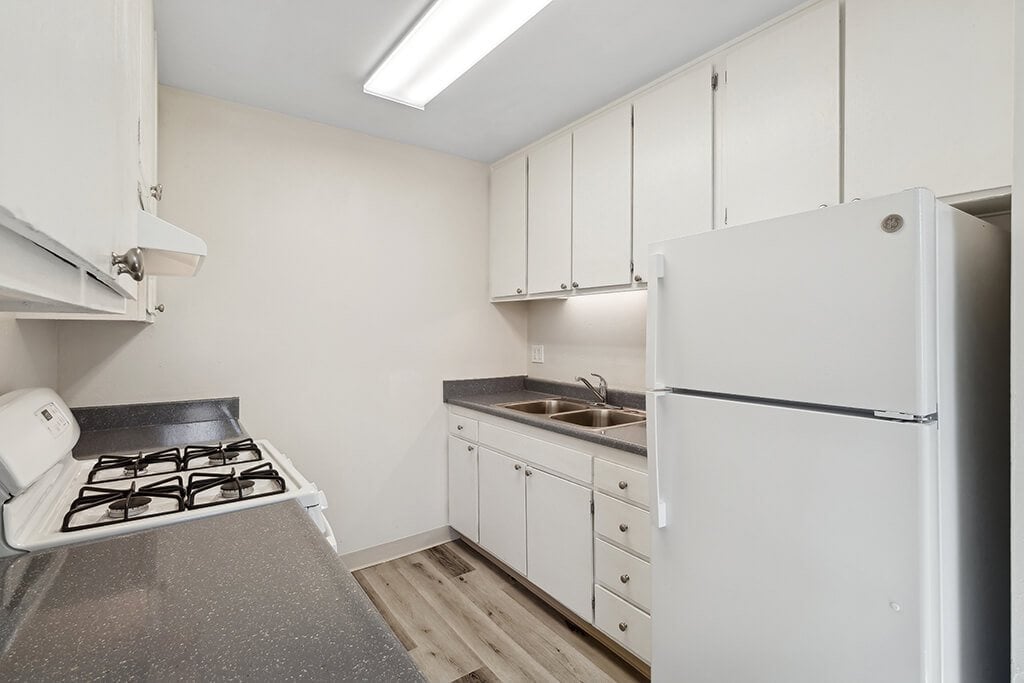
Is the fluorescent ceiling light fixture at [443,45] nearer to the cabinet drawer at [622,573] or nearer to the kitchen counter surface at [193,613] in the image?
the kitchen counter surface at [193,613]

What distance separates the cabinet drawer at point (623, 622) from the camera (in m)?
1.76

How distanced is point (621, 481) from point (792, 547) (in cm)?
71

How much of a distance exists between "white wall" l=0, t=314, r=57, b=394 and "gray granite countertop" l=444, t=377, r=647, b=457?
176 cm

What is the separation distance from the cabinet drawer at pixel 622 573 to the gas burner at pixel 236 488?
1.30 m

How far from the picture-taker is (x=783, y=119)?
1.62 metres

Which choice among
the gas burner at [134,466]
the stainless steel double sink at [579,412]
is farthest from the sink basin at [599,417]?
the gas burner at [134,466]

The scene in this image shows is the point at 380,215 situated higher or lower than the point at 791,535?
higher

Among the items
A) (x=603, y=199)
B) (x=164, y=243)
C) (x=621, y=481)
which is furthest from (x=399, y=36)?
(x=621, y=481)

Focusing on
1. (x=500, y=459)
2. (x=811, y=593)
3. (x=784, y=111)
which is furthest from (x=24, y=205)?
(x=500, y=459)

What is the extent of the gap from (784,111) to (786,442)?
1119 mm

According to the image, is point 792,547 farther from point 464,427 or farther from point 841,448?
point 464,427

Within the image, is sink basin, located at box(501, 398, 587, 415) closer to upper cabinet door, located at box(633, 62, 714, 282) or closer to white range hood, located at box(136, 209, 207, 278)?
upper cabinet door, located at box(633, 62, 714, 282)

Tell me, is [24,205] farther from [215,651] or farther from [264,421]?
Result: [264,421]

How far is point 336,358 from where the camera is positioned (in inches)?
103
